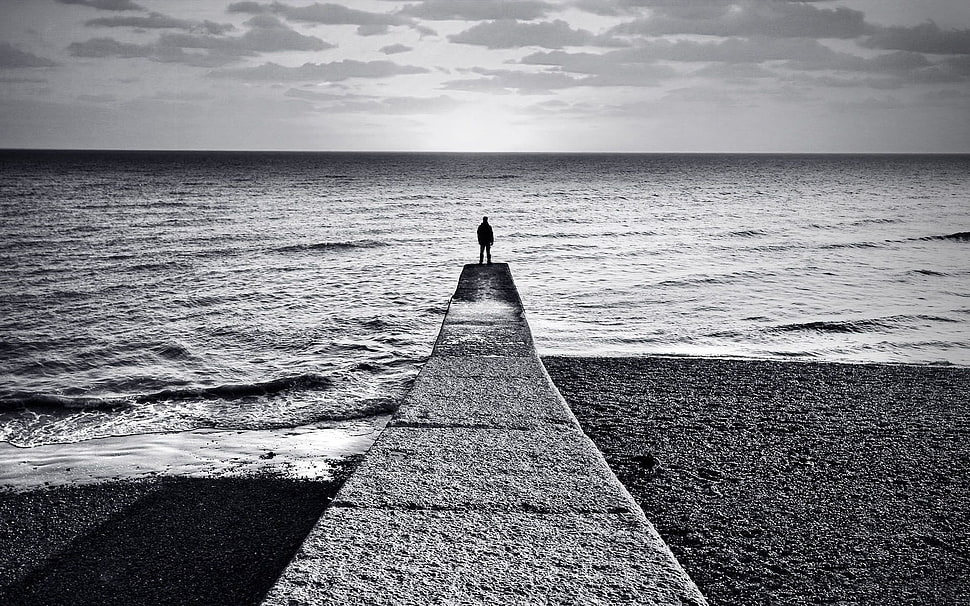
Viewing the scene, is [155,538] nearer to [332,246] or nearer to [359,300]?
[359,300]

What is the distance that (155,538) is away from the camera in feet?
20.1

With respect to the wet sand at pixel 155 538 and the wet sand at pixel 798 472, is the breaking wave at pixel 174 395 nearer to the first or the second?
the wet sand at pixel 155 538

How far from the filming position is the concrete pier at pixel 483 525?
156 inches

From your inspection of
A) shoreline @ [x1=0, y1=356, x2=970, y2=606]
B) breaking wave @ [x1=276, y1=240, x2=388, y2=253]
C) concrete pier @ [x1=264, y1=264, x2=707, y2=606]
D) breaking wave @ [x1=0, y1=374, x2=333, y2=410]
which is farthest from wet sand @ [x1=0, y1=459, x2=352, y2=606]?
breaking wave @ [x1=276, y1=240, x2=388, y2=253]

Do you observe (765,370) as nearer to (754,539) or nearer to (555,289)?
(754,539)

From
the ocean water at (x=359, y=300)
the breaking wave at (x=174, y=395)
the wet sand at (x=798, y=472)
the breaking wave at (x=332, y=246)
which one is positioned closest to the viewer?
the wet sand at (x=798, y=472)

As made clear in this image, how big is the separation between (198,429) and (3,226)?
3241 centimetres

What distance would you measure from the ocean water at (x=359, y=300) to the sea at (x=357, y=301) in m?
0.08

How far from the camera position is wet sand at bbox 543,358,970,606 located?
201 inches

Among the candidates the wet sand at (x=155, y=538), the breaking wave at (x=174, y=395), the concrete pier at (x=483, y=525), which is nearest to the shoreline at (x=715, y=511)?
the wet sand at (x=155, y=538)

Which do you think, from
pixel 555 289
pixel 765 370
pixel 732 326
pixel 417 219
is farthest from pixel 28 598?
pixel 417 219

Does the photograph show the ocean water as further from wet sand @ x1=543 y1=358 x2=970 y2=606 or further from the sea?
wet sand @ x1=543 y1=358 x2=970 y2=606

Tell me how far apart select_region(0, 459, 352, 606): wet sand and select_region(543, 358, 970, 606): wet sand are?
361cm

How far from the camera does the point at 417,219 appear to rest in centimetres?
4347
